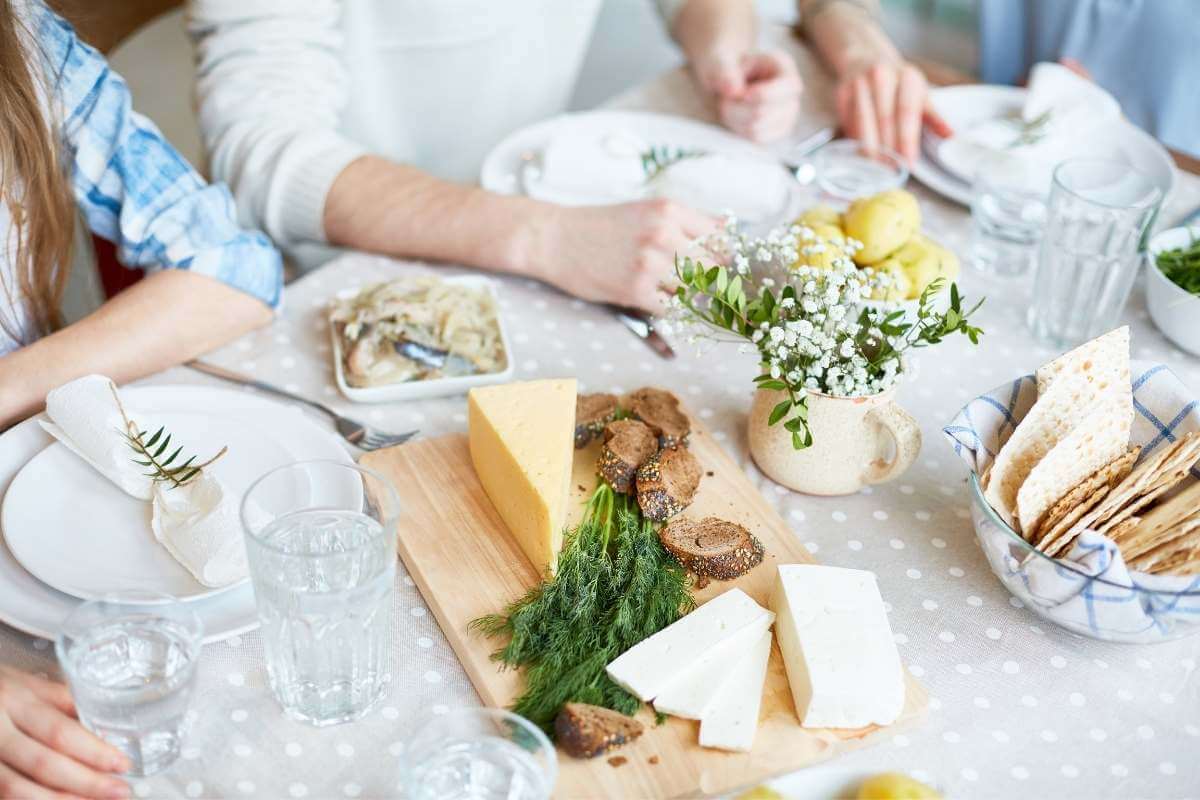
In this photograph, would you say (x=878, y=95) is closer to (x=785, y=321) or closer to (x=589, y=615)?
(x=785, y=321)

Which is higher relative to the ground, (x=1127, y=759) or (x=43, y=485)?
(x=43, y=485)

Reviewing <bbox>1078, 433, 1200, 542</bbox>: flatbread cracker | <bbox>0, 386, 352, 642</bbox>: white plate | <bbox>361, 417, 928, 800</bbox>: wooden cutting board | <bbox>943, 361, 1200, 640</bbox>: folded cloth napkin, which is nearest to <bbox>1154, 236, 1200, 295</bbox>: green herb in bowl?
<bbox>943, 361, 1200, 640</bbox>: folded cloth napkin

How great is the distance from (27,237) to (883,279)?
1065 millimetres

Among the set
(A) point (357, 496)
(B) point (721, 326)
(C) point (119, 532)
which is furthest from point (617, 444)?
(C) point (119, 532)

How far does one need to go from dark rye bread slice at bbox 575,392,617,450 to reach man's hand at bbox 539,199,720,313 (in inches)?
9.4

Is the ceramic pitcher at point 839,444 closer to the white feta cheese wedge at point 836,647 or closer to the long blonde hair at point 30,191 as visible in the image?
the white feta cheese wedge at point 836,647

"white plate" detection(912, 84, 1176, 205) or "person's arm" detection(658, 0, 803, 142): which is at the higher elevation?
"person's arm" detection(658, 0, 803, 142)

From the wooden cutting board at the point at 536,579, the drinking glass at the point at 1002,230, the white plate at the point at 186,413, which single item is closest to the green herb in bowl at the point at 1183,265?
the drinking glass at the point at 1002,230

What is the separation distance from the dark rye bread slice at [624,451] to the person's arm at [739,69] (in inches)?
35.2

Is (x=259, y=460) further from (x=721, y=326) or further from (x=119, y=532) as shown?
(x=721, y=326)

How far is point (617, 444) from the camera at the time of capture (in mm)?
1188

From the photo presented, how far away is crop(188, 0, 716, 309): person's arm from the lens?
150 centimetres

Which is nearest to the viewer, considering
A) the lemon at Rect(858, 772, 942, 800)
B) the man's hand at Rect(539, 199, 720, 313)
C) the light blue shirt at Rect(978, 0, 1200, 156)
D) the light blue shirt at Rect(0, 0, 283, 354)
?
the lemon at Rect(858, 772, 942, 800)

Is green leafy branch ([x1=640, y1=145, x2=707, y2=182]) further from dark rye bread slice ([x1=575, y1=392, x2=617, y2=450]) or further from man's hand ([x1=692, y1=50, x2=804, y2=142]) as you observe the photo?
dark rye bread slice ([x1=575, y1=392, x2=617, y2=450])
